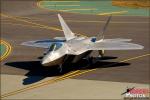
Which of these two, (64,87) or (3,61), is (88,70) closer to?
(64,87)

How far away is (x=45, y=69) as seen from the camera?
3198 cm

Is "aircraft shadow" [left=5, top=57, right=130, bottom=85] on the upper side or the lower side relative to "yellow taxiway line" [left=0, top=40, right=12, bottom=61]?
upper

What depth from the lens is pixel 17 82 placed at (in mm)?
28797

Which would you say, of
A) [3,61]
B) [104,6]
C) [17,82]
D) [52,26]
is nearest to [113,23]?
[52,26]

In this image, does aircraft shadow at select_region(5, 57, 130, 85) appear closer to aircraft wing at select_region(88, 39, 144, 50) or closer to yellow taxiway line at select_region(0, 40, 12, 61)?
aircraft wing at select_region(88, 39, 144, 50)

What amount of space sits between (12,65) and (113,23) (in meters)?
23.5

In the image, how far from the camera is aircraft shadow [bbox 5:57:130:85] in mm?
29917

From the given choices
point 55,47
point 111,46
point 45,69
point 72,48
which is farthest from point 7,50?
point 111,46

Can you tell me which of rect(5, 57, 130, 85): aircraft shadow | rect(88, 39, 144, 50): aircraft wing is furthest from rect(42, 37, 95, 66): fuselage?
rect(5, 57, 130, 85): aircraft shadow

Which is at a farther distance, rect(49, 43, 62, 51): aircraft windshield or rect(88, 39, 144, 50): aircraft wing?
rect(88, 39, 144, 50): aircraft wing

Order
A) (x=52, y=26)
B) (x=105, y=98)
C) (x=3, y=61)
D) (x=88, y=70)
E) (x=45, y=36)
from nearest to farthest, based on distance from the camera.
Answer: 1. (x=105, y=98)
2. (x=88, y=70)
3. (x=3, y=61)
4. (x=45, y=36)
5. (x=52, y=26)

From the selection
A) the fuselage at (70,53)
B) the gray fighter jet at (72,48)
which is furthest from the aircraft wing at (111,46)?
→ the fuselage at (70,53)

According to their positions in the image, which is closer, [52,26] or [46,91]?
[46,91]

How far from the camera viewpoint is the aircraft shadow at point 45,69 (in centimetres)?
2992
